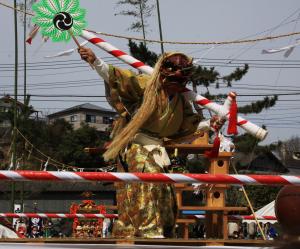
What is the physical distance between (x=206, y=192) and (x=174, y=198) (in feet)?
8.33

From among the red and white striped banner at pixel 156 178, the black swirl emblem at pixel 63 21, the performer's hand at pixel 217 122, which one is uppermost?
the black swirl emblem at pixel 63 21

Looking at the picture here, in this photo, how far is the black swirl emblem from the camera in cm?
507

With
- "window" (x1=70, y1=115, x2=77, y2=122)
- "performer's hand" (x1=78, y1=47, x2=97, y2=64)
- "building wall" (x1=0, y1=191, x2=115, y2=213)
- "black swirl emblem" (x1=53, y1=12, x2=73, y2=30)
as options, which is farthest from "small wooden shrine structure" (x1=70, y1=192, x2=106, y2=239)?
"window" (x1=70, y1=115, x2=77, y2=122)

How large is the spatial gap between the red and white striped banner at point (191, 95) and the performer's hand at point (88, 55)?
527mm

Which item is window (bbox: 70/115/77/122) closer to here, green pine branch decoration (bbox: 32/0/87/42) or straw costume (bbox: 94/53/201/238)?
green pine branch decoration (bbox: 32/0/87/42)

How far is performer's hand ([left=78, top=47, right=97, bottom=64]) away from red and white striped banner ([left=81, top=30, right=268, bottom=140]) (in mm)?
527

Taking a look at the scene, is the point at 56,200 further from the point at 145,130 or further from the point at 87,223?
the point at 145,130

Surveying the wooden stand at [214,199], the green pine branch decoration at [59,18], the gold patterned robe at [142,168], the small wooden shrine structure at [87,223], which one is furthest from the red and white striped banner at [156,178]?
the small wooden shrine structure at [87,223]

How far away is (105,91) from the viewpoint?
4.65 m

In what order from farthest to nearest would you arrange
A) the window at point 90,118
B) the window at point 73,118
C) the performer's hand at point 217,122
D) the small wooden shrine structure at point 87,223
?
the window at point 90,118
the window at point 73,118
the small wooden shrine structure at point 87,223
the performer's hand at point 217,122

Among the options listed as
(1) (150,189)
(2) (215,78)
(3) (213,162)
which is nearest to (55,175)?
(1) (150,189)

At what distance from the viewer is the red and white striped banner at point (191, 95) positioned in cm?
442

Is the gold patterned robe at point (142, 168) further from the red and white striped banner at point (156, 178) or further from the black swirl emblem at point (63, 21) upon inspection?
the red and white striped banner at point (156, 178)

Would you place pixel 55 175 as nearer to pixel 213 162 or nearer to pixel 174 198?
pixel 174 198
